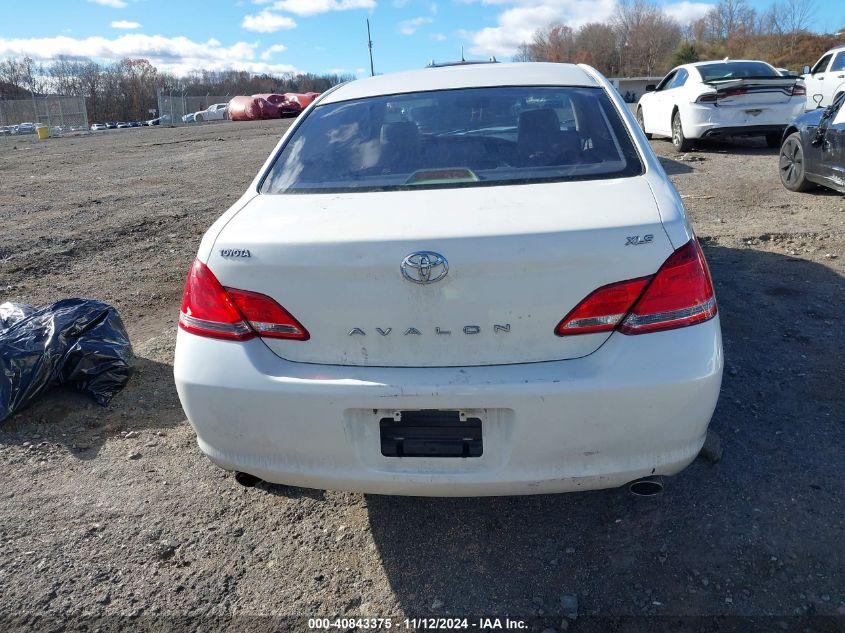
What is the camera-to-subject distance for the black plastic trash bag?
362cm

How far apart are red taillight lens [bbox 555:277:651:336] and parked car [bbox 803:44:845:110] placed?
1549 cm

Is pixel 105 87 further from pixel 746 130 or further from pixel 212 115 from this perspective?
pixel 746 130

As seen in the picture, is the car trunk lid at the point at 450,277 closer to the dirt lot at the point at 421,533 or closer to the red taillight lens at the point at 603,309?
the red taillight lens at the point at 603,309

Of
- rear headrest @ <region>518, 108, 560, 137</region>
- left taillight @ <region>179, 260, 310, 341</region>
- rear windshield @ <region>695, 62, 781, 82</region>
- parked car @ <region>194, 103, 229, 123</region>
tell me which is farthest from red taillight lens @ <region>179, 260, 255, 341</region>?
parked car @ <region>194, 103, 229, 123</region>

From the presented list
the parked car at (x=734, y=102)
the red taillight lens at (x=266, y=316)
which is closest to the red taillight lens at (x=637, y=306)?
the red taillight lens at (x=266, y=316)

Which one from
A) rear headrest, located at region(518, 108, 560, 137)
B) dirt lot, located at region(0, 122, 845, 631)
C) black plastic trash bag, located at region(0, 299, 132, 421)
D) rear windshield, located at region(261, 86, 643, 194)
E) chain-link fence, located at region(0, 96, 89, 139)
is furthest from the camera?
chain-link fence, located at region(0, 96, 89, 139)

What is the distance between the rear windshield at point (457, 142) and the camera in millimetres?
2607

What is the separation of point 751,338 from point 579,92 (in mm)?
2029

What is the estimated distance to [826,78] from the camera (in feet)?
49.9

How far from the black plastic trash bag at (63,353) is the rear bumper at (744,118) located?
1012 cm

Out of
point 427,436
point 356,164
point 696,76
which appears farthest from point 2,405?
point 696,76

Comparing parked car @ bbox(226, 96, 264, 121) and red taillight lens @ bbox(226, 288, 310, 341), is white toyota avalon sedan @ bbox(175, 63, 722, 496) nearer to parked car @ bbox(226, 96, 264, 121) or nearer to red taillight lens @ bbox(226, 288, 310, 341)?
red taillight lens @ bbox(226, 288, 310, 341)

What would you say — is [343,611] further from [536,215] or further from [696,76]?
[696,76]

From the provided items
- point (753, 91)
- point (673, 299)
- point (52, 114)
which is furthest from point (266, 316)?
point (52, 114)
